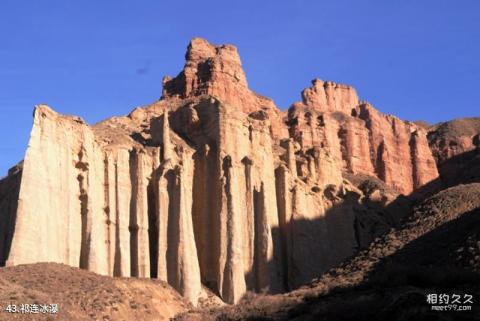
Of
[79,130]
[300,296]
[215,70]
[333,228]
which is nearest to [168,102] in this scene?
[215,70]

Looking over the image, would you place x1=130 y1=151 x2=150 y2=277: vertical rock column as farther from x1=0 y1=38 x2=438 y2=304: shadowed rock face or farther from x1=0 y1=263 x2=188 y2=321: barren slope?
x1=0 y1=263 x2=188 y2=321: barren slope

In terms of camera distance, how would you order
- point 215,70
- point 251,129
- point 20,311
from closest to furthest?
point 20,311, point 251,129, point 215,70

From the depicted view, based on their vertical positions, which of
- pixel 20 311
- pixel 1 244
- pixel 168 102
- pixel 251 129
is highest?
pixel 168 102

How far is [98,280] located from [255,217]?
77.1ft

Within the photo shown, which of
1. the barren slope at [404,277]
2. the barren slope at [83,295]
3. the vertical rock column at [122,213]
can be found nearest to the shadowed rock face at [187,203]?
the vertical rock column at [122,213]

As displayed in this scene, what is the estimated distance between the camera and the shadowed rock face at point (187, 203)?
5956 centimetres

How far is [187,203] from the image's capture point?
66438 mm

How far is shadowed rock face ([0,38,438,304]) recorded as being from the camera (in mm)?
59562

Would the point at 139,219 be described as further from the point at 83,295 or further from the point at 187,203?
the point at 83,295

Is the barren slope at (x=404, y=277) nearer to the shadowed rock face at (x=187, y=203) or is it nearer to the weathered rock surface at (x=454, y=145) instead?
the shadowed rock face at (x=187, y=203)

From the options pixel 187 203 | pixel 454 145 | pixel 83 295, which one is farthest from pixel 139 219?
pixel 454 145

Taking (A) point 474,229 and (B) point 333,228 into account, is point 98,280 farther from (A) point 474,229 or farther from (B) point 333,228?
(B) point 333,228

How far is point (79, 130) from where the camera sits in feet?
208

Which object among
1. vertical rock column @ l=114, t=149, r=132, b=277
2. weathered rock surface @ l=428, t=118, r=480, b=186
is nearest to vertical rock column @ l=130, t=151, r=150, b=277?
vertical rock column @ l=114, t=149, r=132, b=277
